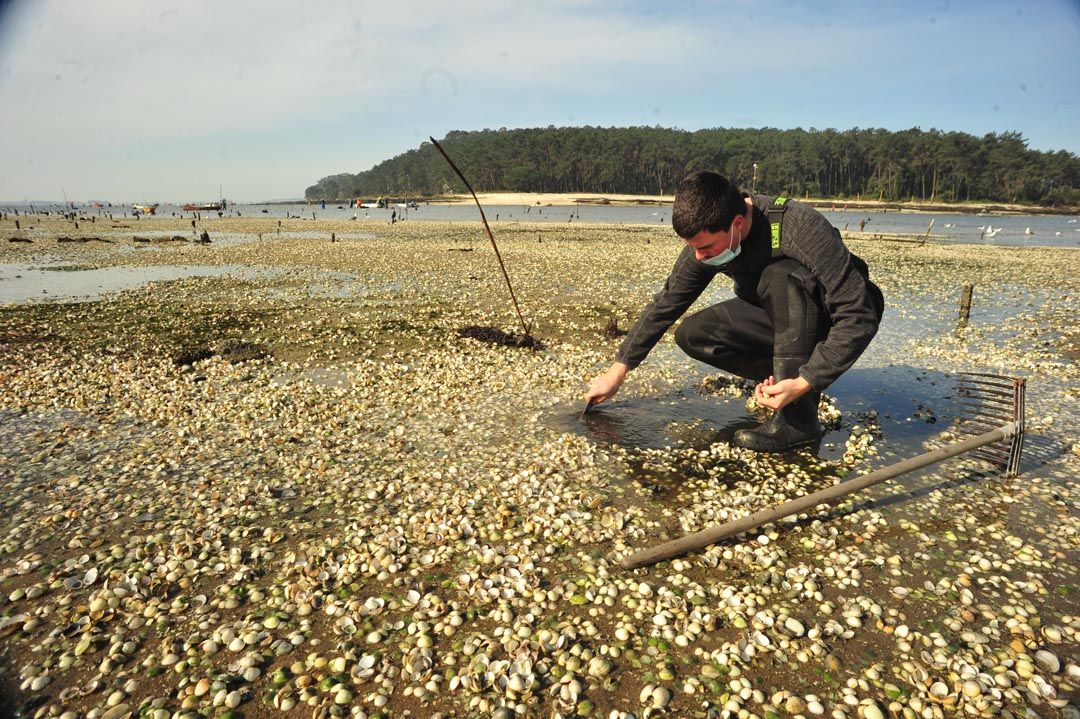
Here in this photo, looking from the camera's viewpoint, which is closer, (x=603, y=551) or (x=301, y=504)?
(x=603, y=551)

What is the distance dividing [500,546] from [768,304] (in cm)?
438

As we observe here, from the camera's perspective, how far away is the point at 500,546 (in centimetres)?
536

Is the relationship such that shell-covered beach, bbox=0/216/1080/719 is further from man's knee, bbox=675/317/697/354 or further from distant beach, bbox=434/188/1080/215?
distant beach, bbox=434/188/1080/215

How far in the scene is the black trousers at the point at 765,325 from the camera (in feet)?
21.1

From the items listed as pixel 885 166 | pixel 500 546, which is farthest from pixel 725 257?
pixel 885 166

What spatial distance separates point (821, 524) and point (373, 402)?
271 inches

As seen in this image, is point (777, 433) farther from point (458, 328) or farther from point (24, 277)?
point (24, 277)

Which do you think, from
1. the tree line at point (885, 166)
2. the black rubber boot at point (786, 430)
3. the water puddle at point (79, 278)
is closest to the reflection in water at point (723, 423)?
the black rubber boot at point (786, 430)

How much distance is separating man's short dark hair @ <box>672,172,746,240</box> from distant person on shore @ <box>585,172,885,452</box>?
10mm

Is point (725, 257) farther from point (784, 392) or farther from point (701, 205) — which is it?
point (784, 392)

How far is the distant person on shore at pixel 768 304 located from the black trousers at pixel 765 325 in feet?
0.04

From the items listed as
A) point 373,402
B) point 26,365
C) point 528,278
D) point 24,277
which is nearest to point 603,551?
point 373,402

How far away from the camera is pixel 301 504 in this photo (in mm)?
6109

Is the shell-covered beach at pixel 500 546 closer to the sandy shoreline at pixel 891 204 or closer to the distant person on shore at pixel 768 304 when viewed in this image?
the distant person on shore at pixel 768 304
